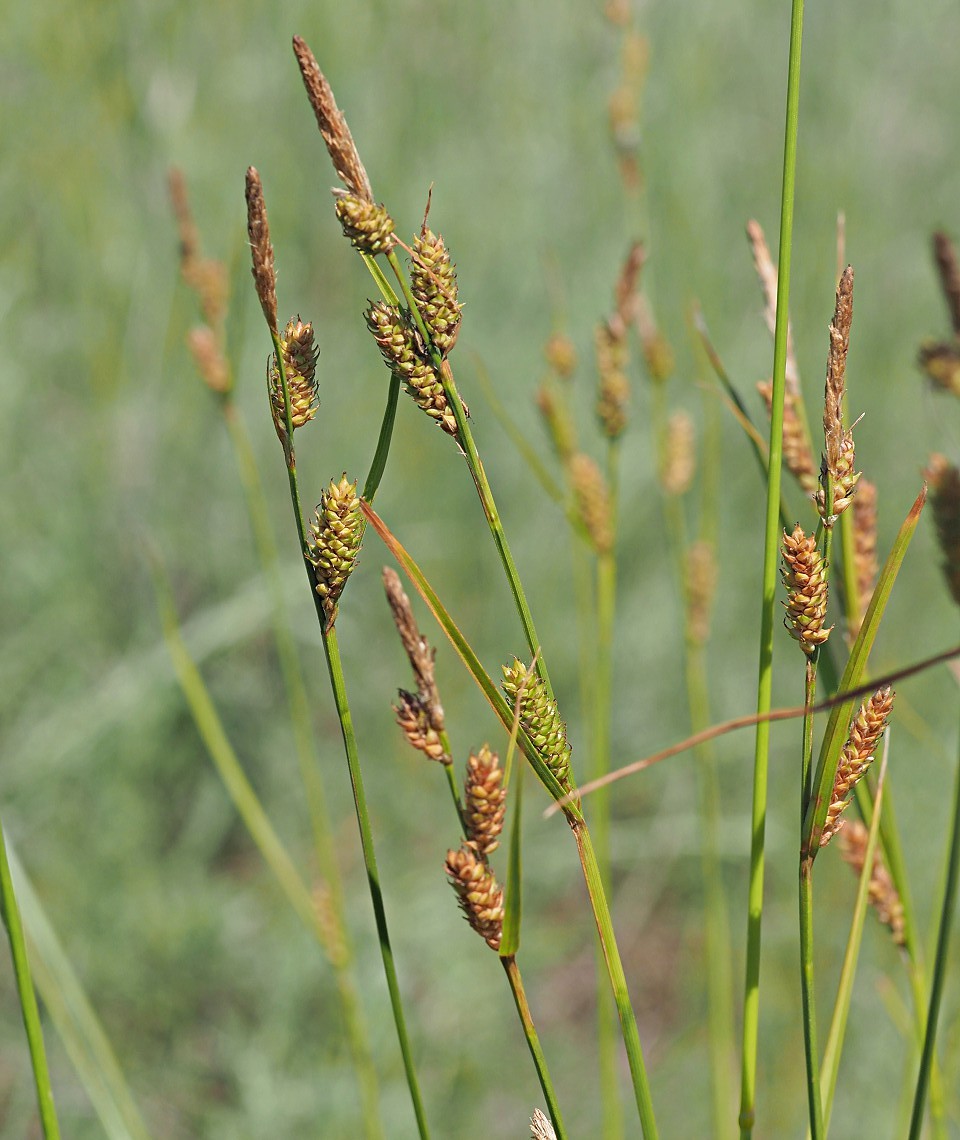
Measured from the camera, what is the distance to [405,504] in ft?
6.19

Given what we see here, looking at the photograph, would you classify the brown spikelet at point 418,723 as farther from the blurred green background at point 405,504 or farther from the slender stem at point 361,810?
the blurred green background at point 405,504

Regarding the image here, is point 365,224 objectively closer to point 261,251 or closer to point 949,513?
point 261,251

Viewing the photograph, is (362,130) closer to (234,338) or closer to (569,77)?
(569,77)

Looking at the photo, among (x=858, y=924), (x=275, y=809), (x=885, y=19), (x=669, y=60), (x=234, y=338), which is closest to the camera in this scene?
(x=858, y=924)

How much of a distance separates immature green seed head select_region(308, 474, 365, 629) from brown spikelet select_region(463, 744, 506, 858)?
68 mm

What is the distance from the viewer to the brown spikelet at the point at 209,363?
726mm

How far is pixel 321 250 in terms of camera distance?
2.22 meters

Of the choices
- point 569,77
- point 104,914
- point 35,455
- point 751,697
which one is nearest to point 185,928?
point 104,914

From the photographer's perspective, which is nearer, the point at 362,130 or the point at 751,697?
the point at 751,697

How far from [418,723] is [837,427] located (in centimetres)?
17

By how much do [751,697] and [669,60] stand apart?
165 cm

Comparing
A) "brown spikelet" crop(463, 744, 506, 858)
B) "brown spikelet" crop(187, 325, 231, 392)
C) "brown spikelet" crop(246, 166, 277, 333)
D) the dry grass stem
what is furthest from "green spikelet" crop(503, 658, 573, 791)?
"brown spikelet" crop(187, 325, 231, 392)

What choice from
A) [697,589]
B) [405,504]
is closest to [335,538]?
[697,589]

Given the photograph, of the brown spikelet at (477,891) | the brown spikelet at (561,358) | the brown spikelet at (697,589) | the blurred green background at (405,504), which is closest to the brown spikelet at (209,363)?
the blurred green background at (405,504)
